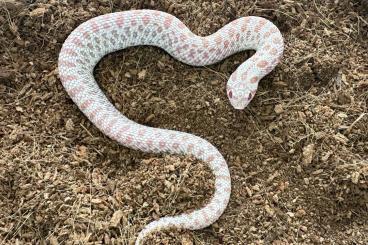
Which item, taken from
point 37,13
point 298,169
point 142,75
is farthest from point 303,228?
point 37,13

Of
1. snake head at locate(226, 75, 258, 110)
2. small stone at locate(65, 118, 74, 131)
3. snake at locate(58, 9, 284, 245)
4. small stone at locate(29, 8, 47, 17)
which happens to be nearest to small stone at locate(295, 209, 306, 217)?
snake at locate(58, 9, 284, 245)

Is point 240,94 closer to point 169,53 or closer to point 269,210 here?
point 169,53

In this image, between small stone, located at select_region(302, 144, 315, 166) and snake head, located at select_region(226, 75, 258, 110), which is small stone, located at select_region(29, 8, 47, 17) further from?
small stone, located at select_region(302, 144, 315, 166)

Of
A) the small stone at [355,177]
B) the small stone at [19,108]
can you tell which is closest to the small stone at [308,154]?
the small stone at [355,177]

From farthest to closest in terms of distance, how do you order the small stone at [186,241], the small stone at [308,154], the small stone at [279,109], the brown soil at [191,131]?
the small stone at [279,109], the small stone at [308,154], the brown soil at [191,131], the small stone at [186,241]

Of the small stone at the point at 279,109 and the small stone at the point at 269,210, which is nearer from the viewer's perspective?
the small stone at the point at 269,210

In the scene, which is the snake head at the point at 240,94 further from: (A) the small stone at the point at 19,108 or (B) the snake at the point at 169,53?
(A) the small stone at the point at 19,108

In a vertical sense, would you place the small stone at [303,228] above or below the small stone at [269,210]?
below
